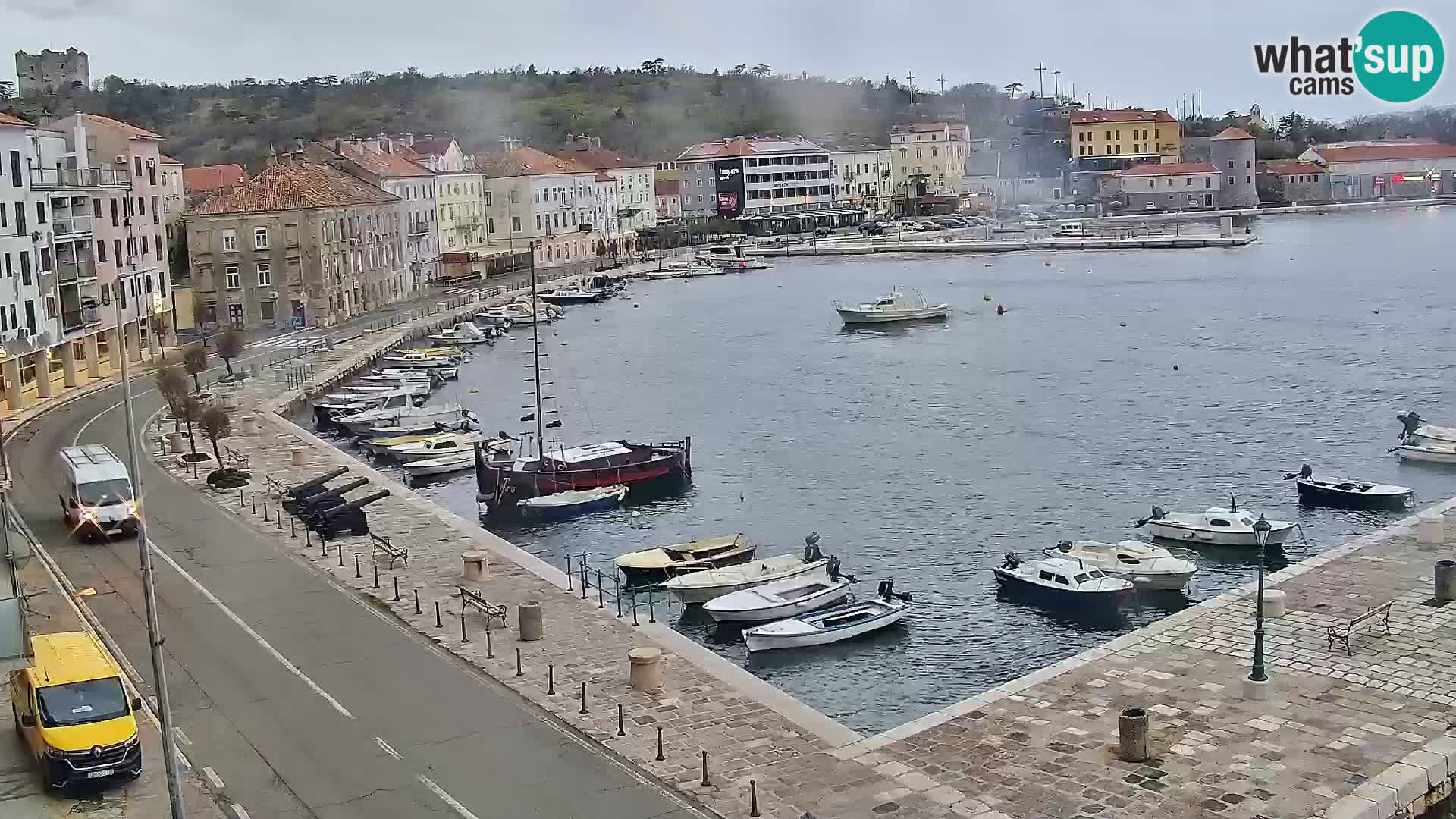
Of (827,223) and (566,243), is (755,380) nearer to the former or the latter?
(566,243)

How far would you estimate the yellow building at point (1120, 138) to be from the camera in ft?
497

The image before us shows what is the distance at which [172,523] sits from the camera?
24.2 meters

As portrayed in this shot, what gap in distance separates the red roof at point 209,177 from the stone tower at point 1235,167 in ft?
301

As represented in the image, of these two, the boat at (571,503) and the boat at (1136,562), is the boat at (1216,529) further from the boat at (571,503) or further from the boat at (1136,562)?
the boat at (571,503)

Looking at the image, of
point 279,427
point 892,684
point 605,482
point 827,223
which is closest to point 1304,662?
point 892,684

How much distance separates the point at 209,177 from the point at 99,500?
6194 centimetres

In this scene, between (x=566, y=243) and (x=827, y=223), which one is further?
(x=827, y=223)

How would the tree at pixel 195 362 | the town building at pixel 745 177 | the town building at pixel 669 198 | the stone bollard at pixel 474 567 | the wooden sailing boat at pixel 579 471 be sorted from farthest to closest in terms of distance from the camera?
1. the town building at pixel 669 198
2. the town building at pixel 745 177
3. the tree at pixel 195 362
4. the wooden sailing boat at pixel 579 471
5. the stone bollard at pixel 474 567

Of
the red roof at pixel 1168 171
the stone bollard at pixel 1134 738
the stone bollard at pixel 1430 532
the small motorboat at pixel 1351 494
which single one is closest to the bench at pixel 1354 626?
the stone bollard at pixel 1430 532

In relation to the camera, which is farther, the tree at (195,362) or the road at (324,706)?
the tree at (195,362)

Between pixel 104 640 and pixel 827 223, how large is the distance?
111m

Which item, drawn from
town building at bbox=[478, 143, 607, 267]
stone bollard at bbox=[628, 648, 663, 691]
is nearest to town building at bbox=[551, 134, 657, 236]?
town building at bbox=[478, 143, 607, 267]

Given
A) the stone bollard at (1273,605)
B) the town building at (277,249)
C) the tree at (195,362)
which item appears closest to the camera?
the stone bollard at (1273,605)

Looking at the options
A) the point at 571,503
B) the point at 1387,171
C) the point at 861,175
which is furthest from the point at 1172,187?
the point at 571,503
